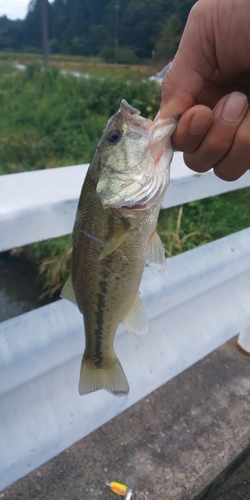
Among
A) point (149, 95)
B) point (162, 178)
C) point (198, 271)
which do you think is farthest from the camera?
point (149, 95)

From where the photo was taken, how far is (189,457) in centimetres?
208

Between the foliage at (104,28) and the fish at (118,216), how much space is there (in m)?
12.4

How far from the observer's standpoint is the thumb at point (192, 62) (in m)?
1.49

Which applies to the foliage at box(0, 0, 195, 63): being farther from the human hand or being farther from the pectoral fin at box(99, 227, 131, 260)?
the pectoral fin at box(99, 227, 131, 260)

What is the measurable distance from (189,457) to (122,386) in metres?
0.81

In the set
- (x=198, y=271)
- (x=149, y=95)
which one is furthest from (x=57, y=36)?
(x=198, y=271)

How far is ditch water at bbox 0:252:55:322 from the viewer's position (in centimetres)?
557

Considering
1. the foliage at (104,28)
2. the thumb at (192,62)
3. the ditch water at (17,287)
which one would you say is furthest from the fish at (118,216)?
the foliage at (104,28)

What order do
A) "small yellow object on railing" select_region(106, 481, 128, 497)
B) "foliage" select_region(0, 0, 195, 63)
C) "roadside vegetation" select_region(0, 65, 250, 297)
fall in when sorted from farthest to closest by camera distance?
"foliage" select_region(0, 0, 195, 63) < "roadside vegetation" select_region(0, 65, 250, 297) < "small yellow object on railing" select_region(106, 481, 128, 497)

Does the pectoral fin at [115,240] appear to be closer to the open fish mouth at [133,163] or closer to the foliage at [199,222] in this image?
the open fish mouth at [133,163]

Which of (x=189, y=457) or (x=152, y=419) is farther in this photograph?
(x=152, y=419)

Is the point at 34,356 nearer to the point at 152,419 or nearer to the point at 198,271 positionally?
the point at 198,271

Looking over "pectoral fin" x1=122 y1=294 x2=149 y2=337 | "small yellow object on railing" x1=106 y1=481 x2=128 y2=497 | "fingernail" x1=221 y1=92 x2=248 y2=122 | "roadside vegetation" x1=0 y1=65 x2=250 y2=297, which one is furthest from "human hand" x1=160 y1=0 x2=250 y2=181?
"roadside vegetation" x1=0 y1=65 x2=250 y2=297

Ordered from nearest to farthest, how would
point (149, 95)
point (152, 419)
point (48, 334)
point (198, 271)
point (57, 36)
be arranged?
point (48, 334) < point (198, 271) < point (152, 419) < point (149, 95) < point (57, 36)
